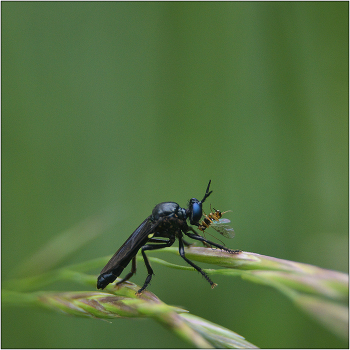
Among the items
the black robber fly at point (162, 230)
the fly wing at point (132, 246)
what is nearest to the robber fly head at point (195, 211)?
the black robber fly at point (162, 230)

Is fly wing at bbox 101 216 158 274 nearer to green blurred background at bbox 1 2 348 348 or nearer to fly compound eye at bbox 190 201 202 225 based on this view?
fly compound eye at bbox 190 201 202 225

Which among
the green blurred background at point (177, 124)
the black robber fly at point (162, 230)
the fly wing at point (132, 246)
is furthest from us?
the green blurred background at point (177, 124)

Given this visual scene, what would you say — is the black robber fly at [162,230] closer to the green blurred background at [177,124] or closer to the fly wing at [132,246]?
the fly wing at [132,246]

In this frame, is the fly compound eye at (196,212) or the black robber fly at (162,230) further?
the fly compound eye at (196,212)

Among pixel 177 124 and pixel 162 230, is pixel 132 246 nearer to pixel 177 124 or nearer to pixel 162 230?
pixel 162 230

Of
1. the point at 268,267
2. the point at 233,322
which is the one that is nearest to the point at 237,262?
the point at 268,267

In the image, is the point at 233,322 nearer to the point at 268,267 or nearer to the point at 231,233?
the point at 231,233

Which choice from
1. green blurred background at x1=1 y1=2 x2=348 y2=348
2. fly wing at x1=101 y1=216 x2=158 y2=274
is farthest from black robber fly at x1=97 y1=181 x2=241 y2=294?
green blurred background at x1=1 y1=2 x2=348 y2=348
